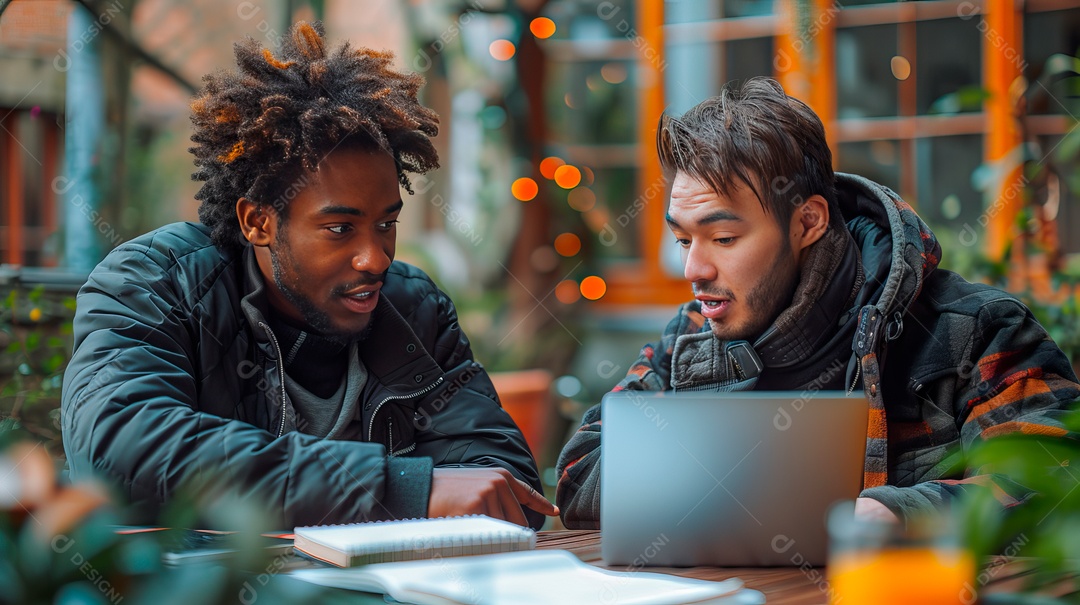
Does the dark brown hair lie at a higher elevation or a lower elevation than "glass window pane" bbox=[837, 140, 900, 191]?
lower

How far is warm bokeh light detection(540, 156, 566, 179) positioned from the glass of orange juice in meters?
3.66

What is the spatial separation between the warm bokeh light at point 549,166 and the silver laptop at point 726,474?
3202 millimetres

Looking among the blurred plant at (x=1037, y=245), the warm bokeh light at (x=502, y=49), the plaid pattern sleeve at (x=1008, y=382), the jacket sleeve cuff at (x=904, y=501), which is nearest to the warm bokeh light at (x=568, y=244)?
the warm bokeh light at (x=502, y=49)

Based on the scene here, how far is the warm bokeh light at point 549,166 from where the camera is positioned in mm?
4258

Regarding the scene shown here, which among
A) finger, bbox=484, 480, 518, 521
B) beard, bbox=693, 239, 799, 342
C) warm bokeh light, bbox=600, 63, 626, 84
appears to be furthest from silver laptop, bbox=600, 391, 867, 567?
warm bokeh light, bbox=600, 63, 626, 84

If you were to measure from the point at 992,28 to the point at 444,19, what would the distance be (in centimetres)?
234

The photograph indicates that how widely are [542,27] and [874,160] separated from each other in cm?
149

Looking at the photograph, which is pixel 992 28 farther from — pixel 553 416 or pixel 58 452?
pixel 58 452

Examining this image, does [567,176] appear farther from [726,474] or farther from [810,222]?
[726,474]

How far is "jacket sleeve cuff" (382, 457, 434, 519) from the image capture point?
144 centimetres

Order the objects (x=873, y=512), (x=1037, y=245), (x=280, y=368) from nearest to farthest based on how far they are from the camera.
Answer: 1. (x=873, y=512)
2. (x=280, y=368)
3. (x=1037, y=245)

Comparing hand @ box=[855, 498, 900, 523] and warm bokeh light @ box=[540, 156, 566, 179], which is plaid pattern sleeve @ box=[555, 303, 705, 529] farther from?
warm bokeh light @ box=[540, 156, 566, 179]

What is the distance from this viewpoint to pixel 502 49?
171 inches

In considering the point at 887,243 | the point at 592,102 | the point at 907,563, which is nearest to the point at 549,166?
the point at 592,102
